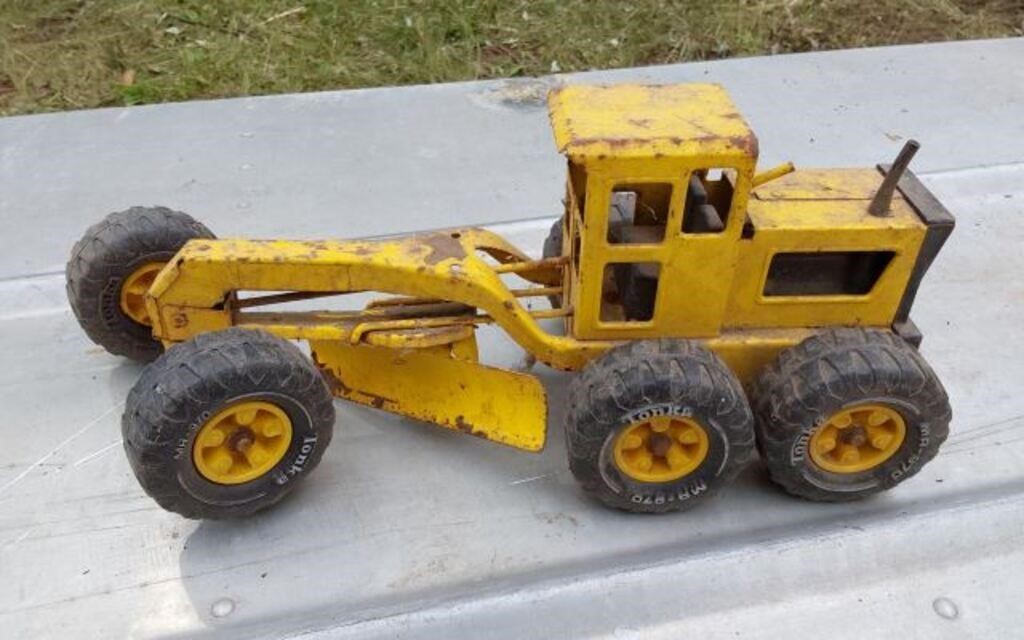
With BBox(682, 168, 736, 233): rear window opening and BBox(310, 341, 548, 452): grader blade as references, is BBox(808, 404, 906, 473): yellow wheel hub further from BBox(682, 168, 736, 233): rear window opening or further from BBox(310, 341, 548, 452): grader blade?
BBox(310, 341, 548, 452): grader blade

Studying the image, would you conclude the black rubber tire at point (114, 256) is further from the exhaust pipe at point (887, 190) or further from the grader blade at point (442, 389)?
the exhaust pipe at point (887, 190)

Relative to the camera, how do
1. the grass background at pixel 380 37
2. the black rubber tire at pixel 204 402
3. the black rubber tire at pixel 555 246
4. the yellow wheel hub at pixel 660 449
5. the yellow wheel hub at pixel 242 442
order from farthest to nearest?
the grass background at pixel 380 37, the black rubber tire at pixel 555 246, the yellow wheel hub at pixel 660 449, the yellow wheel hub at pixel 242 442, the black rubber tire at pixel 204 402

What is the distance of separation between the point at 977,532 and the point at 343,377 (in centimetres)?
170

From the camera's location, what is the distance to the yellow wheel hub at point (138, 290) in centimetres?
269

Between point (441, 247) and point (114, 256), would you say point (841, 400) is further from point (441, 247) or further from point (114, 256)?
point (114, 256)

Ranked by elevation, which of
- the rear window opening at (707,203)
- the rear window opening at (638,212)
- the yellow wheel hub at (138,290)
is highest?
the rear window opening at (707,203)

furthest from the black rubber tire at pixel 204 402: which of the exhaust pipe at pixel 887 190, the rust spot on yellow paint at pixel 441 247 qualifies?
the exhaust pipe at pixel 887 190

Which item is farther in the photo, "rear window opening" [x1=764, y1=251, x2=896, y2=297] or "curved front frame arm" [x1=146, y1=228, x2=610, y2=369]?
"rear window opening" [x1=764, y1=251, x2=896, y2=297]

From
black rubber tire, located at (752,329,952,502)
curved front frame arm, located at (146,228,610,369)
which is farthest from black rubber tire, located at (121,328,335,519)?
black rubber tire, located at (752,329,952,502)

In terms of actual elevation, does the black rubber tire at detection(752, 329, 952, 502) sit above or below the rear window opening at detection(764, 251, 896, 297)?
below

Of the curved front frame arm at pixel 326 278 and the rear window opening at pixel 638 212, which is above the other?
the rear window opening at pixel 638 212

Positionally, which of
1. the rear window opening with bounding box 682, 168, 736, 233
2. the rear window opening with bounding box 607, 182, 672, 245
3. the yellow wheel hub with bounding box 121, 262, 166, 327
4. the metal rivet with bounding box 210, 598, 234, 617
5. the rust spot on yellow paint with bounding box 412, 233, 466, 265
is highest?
the rear window opening with bounding box 682, 168, 736, 233

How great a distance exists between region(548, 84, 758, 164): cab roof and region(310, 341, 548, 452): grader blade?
676mm

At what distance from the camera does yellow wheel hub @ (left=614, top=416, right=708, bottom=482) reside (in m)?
2.36
